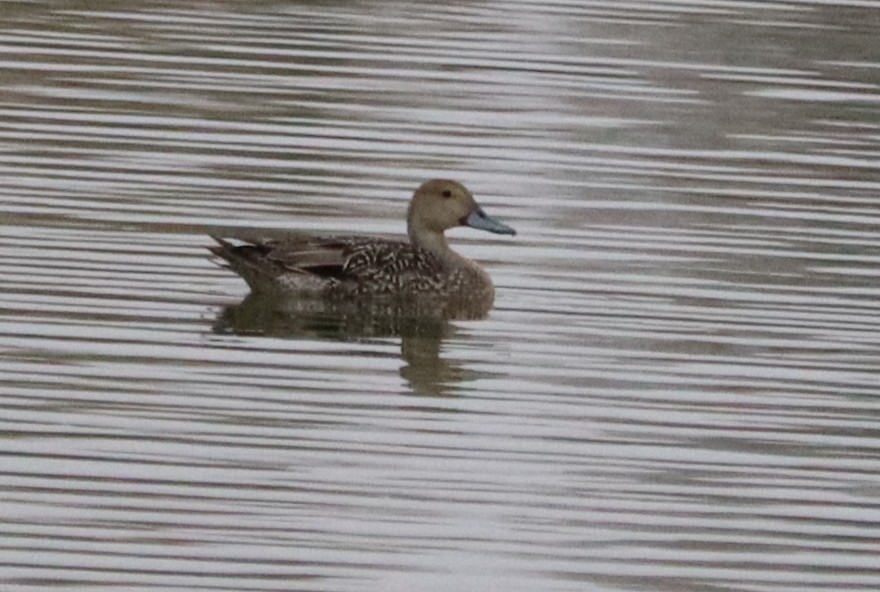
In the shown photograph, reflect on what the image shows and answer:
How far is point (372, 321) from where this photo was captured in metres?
12.6

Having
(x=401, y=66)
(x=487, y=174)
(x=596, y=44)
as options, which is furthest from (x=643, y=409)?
(x=596, y=44)

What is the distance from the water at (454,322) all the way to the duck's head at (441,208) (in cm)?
28

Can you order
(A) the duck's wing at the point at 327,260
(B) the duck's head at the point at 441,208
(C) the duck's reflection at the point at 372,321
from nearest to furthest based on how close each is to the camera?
(C) the duck's reflection at the point at 372,321 → (A) the duck's wing at the point at 327,260 → (B) the duck's head at the point at 441,208

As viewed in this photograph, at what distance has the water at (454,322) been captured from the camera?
355 inches

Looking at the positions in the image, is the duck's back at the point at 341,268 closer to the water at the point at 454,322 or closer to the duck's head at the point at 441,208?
the water at the point at 454,322

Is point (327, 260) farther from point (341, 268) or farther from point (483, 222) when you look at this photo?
point (483, 222)

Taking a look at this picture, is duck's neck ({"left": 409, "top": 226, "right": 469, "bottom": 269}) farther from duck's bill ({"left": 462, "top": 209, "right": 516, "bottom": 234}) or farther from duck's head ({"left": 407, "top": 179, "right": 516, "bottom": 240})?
duck's bill ({"left": 462, "top": 209, "right": 516, "bottom": 234})

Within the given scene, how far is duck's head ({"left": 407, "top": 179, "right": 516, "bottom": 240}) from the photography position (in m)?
13.5

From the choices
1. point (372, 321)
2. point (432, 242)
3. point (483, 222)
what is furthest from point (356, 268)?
point (483, 222)

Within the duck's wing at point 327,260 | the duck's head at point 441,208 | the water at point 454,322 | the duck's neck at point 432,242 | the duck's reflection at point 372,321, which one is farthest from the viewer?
the duck's head at point 441,208

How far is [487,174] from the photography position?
608 inches

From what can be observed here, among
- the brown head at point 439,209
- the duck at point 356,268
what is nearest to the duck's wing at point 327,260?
the duck at point 356,268

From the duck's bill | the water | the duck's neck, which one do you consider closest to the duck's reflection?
the water

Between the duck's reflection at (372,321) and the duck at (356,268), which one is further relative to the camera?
the duck at (356,268)
